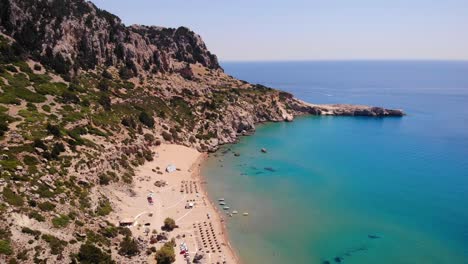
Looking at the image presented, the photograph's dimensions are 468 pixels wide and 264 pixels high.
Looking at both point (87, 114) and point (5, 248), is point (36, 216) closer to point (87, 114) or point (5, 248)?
point (5, 248)

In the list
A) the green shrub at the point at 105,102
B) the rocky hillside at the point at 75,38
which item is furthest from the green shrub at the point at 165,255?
the rocky hillside at the point at 75,38

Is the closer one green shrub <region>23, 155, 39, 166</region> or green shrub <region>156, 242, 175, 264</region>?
green shrub <region>156, 242, 175, 264</region>

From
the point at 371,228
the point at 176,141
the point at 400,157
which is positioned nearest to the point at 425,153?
the point at 400,157

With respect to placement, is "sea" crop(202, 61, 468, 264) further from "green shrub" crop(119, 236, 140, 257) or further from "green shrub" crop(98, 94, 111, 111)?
"green shrub" crop(98, 94, 111, 111)

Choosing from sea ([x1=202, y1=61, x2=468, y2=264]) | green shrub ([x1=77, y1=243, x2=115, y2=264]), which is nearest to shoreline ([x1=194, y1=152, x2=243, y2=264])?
sea ([x1=202, y1=61, x2=468, y2=264])

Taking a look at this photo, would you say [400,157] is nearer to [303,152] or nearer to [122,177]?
[303,152]

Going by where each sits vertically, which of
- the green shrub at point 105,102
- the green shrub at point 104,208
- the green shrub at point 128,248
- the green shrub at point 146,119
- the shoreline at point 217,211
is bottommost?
the shoreline at point 217,211

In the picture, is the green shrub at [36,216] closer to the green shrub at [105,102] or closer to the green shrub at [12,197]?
the green shrub at [12,197]
